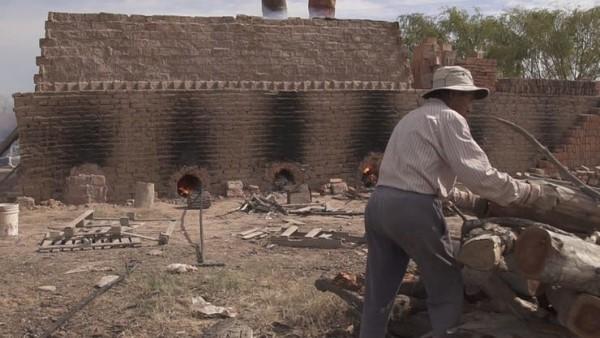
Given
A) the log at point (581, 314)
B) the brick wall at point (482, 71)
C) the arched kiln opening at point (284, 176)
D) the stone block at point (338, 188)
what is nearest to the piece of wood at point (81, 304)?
the log at point (581, 314)

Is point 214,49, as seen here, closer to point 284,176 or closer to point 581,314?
point 284,176

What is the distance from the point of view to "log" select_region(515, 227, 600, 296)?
3.21 metres

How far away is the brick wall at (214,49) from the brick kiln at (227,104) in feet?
0.07

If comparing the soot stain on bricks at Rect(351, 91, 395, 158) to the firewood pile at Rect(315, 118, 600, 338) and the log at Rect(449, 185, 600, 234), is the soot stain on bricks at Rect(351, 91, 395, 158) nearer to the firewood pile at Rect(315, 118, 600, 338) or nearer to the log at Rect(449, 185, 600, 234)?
the firewood pile at Rect(315, 118, 600, 338)

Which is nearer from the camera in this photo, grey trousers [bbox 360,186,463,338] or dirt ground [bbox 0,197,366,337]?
grey trousers [bbox 360,186,463,338]

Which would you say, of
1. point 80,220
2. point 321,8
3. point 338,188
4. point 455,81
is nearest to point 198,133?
point 338,188

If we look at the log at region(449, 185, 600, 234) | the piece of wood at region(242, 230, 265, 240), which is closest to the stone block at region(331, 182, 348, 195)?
the piece of wood at region(242, 230, 265, 240)

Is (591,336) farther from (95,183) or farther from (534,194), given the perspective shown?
(95,183)

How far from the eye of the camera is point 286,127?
1359 cm

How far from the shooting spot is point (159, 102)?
12648mm

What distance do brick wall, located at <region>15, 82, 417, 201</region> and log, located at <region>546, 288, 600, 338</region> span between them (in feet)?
33.3

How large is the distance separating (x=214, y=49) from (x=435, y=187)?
11.3 m

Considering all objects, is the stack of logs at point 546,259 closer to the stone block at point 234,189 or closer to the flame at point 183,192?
the stone block at point 234,189

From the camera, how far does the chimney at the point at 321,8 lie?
54.5 feet
